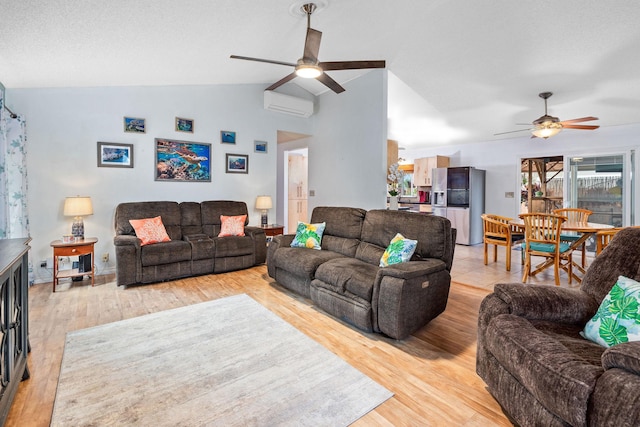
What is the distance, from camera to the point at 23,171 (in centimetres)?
376

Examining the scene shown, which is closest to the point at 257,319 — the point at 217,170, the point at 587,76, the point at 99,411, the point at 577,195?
the point at 99,411

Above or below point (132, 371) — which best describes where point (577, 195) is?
above

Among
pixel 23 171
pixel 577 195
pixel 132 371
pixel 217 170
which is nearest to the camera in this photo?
pixel 132 371

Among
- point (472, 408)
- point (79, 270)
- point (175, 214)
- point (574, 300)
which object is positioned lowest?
point (472, 408)

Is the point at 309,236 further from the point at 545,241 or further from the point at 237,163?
the point at 545,241

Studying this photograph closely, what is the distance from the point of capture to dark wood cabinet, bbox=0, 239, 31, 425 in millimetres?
1563

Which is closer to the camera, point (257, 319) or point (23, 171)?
point (257, 319)

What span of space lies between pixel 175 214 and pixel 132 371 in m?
2.83

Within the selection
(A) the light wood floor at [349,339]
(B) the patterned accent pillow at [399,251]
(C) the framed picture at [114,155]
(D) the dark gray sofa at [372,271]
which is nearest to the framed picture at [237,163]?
(C) the framed picture at [114,155]

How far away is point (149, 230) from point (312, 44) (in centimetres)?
308

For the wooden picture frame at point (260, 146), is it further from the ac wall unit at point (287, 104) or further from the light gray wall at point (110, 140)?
the ac wall unit at point (287, 104)

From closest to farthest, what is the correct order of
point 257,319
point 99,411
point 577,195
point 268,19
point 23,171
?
1. point 99,411
2. point 257,319
3. point 268,19
4. point 23,171
5. point 577,195

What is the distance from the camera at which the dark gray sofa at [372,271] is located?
243 cm

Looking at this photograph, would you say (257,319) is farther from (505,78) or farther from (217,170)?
(505,78)
